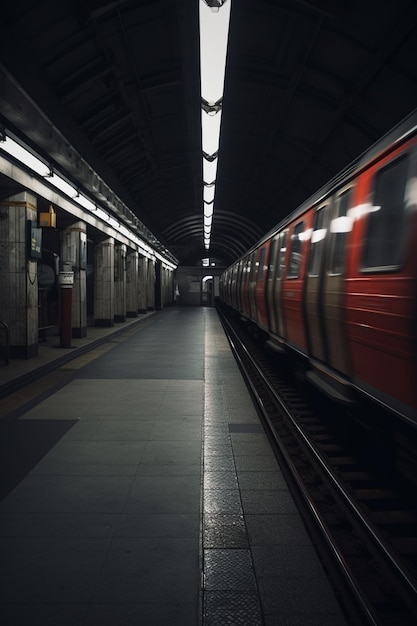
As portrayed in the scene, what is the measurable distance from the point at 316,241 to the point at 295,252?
4.49 ft

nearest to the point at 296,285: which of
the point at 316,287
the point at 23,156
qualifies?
the point at 316,287

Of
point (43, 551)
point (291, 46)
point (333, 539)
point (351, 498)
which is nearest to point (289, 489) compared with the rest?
point (351, 498)

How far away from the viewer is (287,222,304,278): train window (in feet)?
23.4

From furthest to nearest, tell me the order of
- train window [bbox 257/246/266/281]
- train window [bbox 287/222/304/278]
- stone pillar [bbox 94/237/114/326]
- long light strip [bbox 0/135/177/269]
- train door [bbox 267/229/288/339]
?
stone pillar [bbox 94/237/114/326], train window [bbox 257/246/266/281], train door [bbox 267/229/288/339], long light strip [bbox 0/135/177/269], train window [bbox 287/222/304/278]

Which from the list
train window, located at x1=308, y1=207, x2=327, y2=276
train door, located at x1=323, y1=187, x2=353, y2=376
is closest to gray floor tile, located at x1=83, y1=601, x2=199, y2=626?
train door, located at x1=323, y1=187, x2=353, y2=376

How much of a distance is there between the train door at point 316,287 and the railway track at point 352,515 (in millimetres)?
879

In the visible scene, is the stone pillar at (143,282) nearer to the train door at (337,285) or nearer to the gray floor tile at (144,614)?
the train door at (337,285)

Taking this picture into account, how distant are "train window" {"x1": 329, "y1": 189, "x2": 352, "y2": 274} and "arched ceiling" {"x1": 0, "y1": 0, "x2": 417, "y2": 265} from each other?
116 inches

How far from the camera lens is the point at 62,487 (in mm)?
3920

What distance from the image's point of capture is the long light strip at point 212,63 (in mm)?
6652

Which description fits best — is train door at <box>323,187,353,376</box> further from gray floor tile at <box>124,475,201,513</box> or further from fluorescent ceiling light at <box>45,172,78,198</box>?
fluorescent ceiling light at <box>45,172,78,198</box>

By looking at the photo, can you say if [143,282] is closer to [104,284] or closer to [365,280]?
[104,284]

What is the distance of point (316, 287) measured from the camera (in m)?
5.74

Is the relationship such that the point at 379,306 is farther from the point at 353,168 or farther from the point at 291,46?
the point at 291,46
